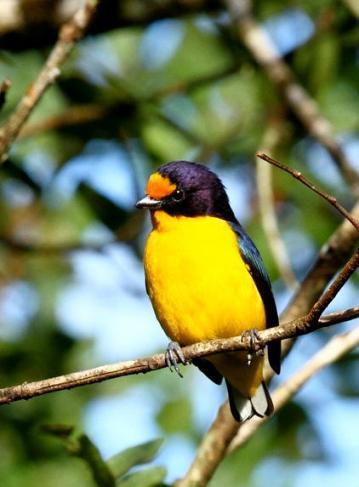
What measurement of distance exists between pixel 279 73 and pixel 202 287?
1.83 m

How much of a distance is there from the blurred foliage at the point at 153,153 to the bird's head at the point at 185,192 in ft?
→ 1.79

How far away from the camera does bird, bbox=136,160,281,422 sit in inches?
203

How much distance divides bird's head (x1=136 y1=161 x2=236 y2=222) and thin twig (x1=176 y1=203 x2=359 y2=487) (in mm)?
721

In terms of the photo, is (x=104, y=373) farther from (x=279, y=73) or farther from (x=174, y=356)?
(x=279, y=73)

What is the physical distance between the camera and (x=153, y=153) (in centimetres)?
684

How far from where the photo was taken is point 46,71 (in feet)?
16.1

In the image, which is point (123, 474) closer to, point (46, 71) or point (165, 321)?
point (165, 321)

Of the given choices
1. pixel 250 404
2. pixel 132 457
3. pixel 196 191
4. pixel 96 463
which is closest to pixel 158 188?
pixel 196 191

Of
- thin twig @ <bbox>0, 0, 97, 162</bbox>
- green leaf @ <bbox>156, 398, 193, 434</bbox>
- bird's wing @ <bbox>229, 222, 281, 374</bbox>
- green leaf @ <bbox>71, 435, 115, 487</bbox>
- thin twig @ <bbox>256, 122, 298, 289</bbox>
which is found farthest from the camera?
green leaf @ <bbox>156, 398, 193, 434</bbox>

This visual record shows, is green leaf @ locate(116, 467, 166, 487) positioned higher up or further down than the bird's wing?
further down

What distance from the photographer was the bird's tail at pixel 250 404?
5.24 metres

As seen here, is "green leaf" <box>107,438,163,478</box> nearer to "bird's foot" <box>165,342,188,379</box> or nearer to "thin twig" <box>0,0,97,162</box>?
"bird's foot" <box>165,342,188,379</box>

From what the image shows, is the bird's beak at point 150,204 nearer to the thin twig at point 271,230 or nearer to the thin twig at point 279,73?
the thin twig at point 271,230

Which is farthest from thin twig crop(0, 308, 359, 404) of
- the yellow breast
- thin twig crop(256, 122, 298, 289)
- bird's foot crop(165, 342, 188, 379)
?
thin twig crop(256, 122, 298, 289)
